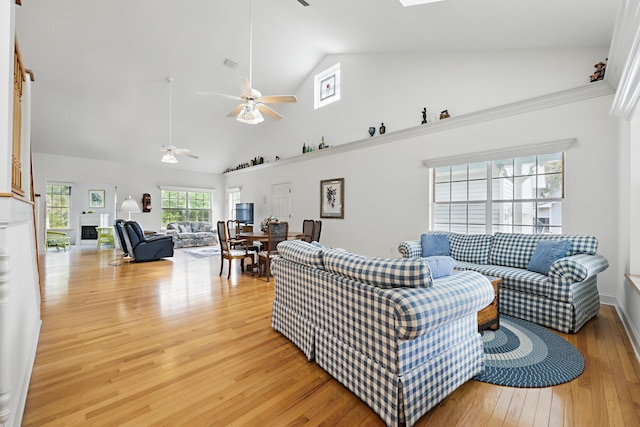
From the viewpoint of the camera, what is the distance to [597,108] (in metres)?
3.60

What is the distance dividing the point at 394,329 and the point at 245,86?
3.16 m

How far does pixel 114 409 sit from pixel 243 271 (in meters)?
3.91

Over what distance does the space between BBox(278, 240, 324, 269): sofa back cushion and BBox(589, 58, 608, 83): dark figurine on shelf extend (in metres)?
4.04

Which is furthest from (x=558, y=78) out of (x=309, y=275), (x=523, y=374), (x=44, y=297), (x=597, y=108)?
(x=44, y=297)

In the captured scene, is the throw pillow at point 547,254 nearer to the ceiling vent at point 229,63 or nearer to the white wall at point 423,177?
the white wall at point 423,177

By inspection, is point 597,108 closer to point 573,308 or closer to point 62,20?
point 573,308

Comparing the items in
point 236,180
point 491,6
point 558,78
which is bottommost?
point 236,180

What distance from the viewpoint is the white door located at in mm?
8234

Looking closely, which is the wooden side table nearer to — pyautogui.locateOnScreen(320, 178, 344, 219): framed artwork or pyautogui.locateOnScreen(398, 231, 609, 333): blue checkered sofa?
pyautogui.locateOnScreen(398, 231, 609, 333): blue checkered sofa

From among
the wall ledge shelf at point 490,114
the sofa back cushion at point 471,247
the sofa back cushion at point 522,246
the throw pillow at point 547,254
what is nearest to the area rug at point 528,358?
the throw pillow at point 547,254

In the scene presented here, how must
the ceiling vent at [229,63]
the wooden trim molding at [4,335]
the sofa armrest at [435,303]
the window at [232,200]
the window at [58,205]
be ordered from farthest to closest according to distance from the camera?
1. the window at [232,200]
2. the window at [58,205]
3. the ceiling vent at [229,63]
4. the sofa armrest at [435,303]
5. the wooden trim molding at [4,335]

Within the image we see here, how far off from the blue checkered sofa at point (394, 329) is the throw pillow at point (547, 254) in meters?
1.74

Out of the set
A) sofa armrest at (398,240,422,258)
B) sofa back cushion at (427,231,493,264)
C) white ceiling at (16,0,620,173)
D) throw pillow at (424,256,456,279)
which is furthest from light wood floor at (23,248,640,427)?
white ceiling at (16,0,620,173)

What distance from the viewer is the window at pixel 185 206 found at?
10.2m
